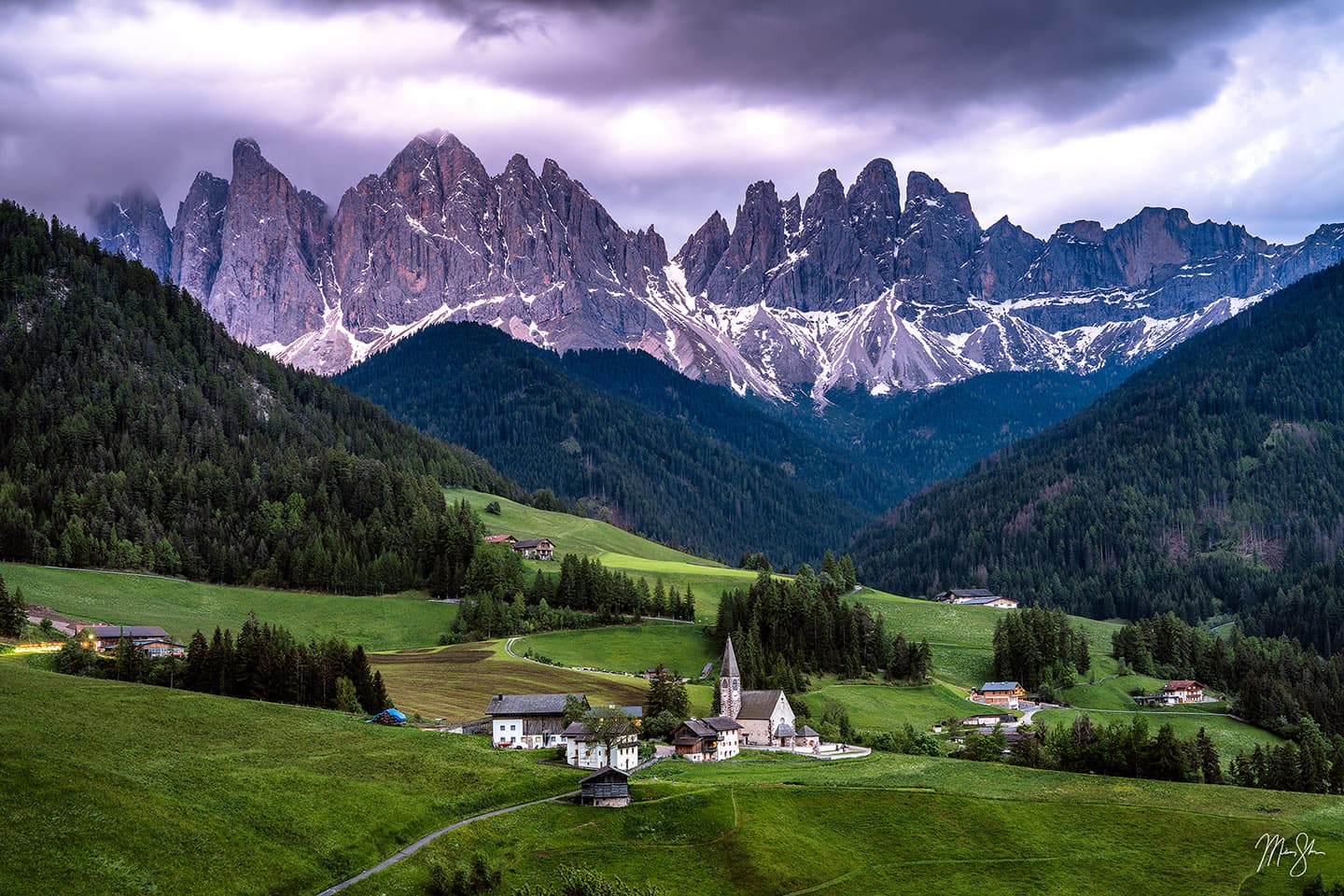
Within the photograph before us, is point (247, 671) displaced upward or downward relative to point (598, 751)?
upward

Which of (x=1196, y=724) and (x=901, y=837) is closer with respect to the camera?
(x=901, y=837)

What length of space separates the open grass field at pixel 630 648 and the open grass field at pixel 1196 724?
1677 inches

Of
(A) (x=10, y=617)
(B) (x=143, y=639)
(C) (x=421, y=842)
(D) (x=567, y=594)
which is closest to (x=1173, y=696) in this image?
(D) (x=567, y=594)

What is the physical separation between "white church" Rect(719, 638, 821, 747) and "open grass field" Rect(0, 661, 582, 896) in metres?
27.4

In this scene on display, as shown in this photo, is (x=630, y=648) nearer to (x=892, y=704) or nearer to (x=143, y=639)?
(x=892, y=704)

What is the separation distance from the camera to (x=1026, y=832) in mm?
81688

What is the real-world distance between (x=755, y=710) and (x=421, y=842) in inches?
2058

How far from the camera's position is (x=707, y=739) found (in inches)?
4277

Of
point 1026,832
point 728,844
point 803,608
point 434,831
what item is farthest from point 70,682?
point 803,608

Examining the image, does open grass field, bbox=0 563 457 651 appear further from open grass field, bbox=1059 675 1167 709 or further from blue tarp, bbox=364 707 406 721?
open grass field, bbox=1059 675 1167 709

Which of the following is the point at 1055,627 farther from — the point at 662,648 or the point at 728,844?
the point at 728,844

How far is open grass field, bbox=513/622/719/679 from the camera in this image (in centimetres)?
15562
